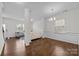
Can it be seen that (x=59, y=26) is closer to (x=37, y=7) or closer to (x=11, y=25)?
(x=37, y=7)

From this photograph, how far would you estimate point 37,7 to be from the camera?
7.41 feet

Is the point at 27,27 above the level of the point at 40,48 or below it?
above

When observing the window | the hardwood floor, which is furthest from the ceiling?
the hardwood floor

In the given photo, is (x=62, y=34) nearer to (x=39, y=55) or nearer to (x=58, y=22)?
(x=58, y=22)

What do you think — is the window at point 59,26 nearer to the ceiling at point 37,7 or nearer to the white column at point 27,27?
the ceiling at point 37,7

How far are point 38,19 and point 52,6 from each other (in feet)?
1.57

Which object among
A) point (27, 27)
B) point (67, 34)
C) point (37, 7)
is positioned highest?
point (37, 7)

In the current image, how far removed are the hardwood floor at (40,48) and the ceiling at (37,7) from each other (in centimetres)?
70

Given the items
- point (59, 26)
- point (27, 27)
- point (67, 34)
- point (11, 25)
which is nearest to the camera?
point (11, 25)

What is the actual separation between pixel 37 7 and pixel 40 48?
3.59 ft

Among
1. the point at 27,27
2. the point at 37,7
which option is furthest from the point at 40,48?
the point at 37,7

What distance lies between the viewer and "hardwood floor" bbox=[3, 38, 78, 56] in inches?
89.4

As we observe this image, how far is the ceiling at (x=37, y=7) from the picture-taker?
215cm

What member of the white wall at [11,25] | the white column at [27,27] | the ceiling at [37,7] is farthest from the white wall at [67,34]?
the white wall at [11,25]
